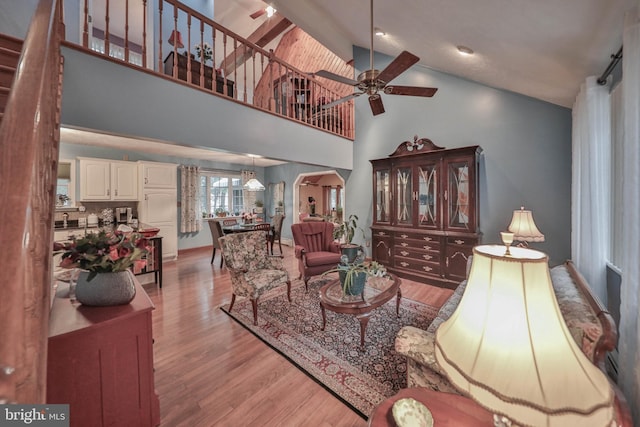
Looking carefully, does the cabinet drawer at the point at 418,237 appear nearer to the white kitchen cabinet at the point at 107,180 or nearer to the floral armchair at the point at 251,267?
the floral armchair at the point at 251,267

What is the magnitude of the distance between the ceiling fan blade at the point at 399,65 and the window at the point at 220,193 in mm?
5764

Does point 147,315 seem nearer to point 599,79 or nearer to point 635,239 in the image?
point 635,239

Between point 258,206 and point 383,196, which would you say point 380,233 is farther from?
point 258,206

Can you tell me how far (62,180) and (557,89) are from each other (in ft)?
25.0

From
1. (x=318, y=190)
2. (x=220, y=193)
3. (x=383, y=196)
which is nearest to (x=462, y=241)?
(x=383, y=196)

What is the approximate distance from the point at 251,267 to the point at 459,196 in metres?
3.22

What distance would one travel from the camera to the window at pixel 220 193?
692 centimetres

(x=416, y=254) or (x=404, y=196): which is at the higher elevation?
(x=404, y=196)

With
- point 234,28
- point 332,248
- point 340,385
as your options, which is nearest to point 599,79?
point 340,385

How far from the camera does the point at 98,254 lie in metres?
1.35

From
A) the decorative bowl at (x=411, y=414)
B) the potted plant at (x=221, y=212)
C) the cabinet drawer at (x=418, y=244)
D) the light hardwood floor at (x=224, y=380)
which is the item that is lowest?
the light hardwood floor at (x=224, y=380)

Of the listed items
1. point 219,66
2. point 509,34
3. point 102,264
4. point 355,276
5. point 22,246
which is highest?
point 219,66

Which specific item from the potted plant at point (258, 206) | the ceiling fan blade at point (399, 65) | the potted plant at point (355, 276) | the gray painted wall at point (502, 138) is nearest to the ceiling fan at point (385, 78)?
the ceiling fan blade at point (399, 65)

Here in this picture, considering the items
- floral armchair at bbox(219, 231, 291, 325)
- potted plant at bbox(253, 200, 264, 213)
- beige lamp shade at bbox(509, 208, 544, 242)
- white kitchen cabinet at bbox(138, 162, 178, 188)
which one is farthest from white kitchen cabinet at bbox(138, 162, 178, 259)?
beige lamp shade at bbox(509, 208, 544, 242)
